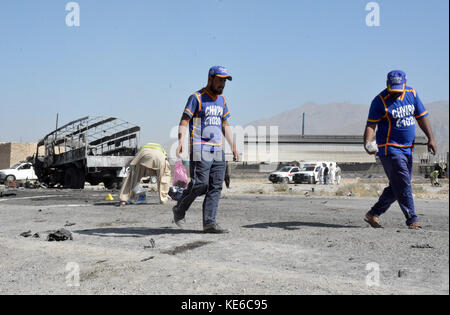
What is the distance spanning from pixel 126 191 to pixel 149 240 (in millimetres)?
5622

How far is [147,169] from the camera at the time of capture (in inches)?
449

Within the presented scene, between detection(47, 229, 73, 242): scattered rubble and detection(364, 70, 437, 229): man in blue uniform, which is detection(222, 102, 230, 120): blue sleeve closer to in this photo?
detection(364, 70, 437, 229): man in blue uniform

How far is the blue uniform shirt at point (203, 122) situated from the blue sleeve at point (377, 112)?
Answer: 1.84 meters

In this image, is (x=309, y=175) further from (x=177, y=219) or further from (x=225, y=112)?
(x=225, y=112)

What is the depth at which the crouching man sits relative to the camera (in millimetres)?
11133

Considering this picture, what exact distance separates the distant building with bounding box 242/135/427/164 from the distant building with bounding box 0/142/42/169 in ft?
95.5

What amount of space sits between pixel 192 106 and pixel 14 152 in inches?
2158

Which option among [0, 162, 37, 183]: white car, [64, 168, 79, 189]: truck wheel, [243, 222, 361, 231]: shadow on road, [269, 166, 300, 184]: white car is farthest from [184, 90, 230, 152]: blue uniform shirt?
[269, 166, 300, 184]: white car

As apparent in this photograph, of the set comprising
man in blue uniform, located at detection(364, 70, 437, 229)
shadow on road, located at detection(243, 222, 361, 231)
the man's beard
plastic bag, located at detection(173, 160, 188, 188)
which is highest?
the man's beard

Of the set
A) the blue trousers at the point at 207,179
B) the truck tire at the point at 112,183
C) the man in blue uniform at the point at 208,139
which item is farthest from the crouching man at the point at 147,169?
the truck tire at the point at 112,183

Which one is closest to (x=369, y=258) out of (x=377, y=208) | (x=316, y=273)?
(x=316, y=273)

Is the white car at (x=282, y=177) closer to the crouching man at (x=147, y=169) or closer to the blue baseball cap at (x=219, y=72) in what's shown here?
the crouching man at (x=147, y=169)

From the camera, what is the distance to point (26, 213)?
9.38m

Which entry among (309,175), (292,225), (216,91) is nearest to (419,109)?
(292,225)
